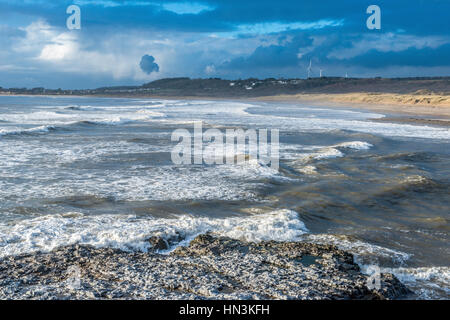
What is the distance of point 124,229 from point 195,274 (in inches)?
75.5

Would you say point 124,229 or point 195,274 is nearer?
point 195,274

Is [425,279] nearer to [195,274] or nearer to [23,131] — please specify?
[195,274]

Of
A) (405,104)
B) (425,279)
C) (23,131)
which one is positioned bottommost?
(425,279)

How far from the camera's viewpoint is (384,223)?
703cm

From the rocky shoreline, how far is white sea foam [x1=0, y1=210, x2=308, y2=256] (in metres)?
0.31

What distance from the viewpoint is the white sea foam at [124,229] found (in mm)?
5660

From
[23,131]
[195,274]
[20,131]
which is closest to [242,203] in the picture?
[195,274]

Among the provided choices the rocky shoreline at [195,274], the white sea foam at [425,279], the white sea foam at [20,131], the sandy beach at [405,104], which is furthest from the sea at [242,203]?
the sandy beach at [405,104]

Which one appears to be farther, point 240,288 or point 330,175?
point 330,175

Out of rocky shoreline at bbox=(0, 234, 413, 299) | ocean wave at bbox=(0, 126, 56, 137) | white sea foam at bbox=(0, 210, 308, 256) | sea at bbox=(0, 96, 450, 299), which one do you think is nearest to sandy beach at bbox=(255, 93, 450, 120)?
sea at bbox=(0, 96, 450, 299)

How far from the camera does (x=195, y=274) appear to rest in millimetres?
4688
